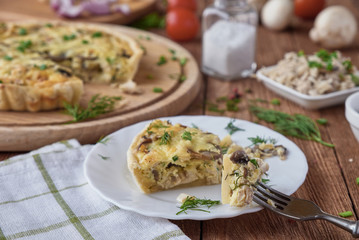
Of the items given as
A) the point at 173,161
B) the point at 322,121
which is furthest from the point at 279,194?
the point at 322,121

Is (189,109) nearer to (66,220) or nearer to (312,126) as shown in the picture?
(312,126)

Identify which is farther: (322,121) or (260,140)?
(322,121)

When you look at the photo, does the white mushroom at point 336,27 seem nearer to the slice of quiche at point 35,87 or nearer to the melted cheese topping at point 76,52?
the melted cheese topping at point 76,52

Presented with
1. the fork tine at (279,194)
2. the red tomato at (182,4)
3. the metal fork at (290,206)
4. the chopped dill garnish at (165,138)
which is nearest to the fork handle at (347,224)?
the metal fork at (290,206)

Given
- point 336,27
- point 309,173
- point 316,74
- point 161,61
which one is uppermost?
point 336,27

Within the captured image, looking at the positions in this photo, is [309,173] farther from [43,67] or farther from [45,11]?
[45,11]

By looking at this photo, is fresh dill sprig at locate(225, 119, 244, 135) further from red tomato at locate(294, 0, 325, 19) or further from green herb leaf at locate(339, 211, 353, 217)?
red tomato at locate(294, 0, 325, 19)
